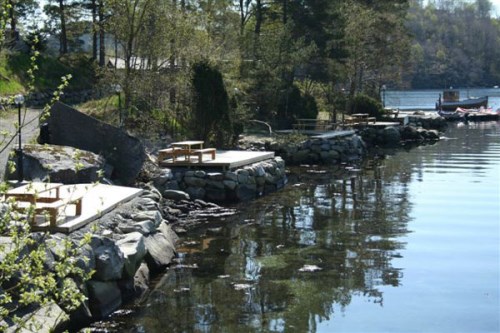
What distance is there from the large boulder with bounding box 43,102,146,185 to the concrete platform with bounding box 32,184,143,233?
2539mm

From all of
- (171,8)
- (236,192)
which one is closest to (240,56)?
(171,8)

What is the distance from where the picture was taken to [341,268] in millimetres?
12047

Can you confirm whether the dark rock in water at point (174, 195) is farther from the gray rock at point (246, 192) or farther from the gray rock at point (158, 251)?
the gray rock at point (158, 251)

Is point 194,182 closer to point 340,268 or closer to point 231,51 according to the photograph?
point 340,268

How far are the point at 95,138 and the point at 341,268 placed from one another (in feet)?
22.9

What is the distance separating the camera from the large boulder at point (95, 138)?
1608 cm

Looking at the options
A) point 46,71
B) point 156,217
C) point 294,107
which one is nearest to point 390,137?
point 294,107

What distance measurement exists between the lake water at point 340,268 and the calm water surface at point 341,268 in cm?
2

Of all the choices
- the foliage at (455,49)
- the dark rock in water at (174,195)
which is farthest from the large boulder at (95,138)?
the foliage at (455,49)

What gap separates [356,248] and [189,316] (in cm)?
479

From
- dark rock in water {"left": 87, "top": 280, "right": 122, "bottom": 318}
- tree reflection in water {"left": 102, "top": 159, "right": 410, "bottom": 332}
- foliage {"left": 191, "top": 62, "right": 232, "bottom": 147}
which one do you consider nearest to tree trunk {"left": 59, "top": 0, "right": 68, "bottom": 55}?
foliage {"left": 191, "top": 62, "right": 232, "bottom": 147}

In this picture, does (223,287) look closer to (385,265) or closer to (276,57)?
(385,265)

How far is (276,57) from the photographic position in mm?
31078

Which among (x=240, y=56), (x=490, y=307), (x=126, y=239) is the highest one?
(x=240, y=56)
